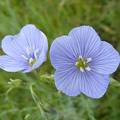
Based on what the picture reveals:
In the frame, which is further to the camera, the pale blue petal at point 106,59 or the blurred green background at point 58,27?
the blurred green background at point 58,27

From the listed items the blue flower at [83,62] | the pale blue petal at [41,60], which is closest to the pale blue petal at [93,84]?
the blue flower at [83,62]

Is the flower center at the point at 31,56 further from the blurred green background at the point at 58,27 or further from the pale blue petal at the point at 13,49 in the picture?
the blurred green background at the point at 58,27

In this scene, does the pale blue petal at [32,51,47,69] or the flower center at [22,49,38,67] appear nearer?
the pale blue petal at [32,51,47,69]

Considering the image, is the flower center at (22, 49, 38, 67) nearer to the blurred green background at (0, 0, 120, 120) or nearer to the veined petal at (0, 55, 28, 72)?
the veined petal at (0, 55, 28, 72)

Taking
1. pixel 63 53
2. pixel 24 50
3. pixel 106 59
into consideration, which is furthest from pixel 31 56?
pixel 106 59

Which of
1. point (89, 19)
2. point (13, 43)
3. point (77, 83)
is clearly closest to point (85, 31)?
point (77, 83)

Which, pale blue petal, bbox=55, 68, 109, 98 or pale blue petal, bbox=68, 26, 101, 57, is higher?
pale blue petal, bbox=68, 26, 101, 57

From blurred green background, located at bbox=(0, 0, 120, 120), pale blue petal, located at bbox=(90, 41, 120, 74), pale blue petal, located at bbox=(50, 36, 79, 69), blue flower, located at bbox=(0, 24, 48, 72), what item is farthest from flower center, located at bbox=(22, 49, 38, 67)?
blurred green background, located at bbox=(0, 0, 120, 120)
